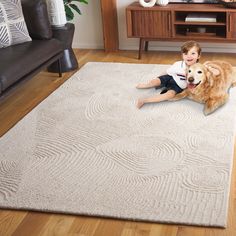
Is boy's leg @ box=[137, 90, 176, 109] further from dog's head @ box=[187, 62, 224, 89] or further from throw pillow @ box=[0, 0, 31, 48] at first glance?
throw pillow @ box=[0, 0, 31, 48]

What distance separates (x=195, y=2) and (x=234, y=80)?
119 cm

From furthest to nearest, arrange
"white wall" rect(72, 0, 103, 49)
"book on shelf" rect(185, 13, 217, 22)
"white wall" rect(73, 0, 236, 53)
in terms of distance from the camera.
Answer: "white wall" rect(72, 0, 103, 49) < "white wall" rect(73, 0, 236, 53) < "book on shelf" rect(185, 13, 217, 22)

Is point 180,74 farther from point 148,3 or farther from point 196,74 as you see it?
point 148,3

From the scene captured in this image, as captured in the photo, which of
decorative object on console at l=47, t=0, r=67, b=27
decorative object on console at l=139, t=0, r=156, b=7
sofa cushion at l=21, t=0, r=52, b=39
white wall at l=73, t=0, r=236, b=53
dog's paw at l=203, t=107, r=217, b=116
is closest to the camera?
dog's paw at l=203, t=107, r=217, b=116

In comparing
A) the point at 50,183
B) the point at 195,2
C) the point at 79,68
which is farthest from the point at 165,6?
the point at 50,183

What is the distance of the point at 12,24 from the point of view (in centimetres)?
357

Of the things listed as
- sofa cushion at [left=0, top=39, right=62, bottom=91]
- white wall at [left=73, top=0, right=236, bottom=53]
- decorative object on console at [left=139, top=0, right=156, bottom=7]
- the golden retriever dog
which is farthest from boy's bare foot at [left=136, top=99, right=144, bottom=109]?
white wall at [left=73, top=0, right=236, bottom=53]

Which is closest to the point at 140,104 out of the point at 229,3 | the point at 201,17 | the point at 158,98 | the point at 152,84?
the point at 158,98

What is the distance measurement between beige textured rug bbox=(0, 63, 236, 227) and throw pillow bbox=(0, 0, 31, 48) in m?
0.55

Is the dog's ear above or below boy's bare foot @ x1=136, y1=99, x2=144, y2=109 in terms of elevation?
above

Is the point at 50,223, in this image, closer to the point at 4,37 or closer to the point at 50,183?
the point at 50,183

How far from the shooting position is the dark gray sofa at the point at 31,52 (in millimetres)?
3098

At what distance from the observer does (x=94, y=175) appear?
2.38 m

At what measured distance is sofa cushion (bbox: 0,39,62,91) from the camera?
120 inches
